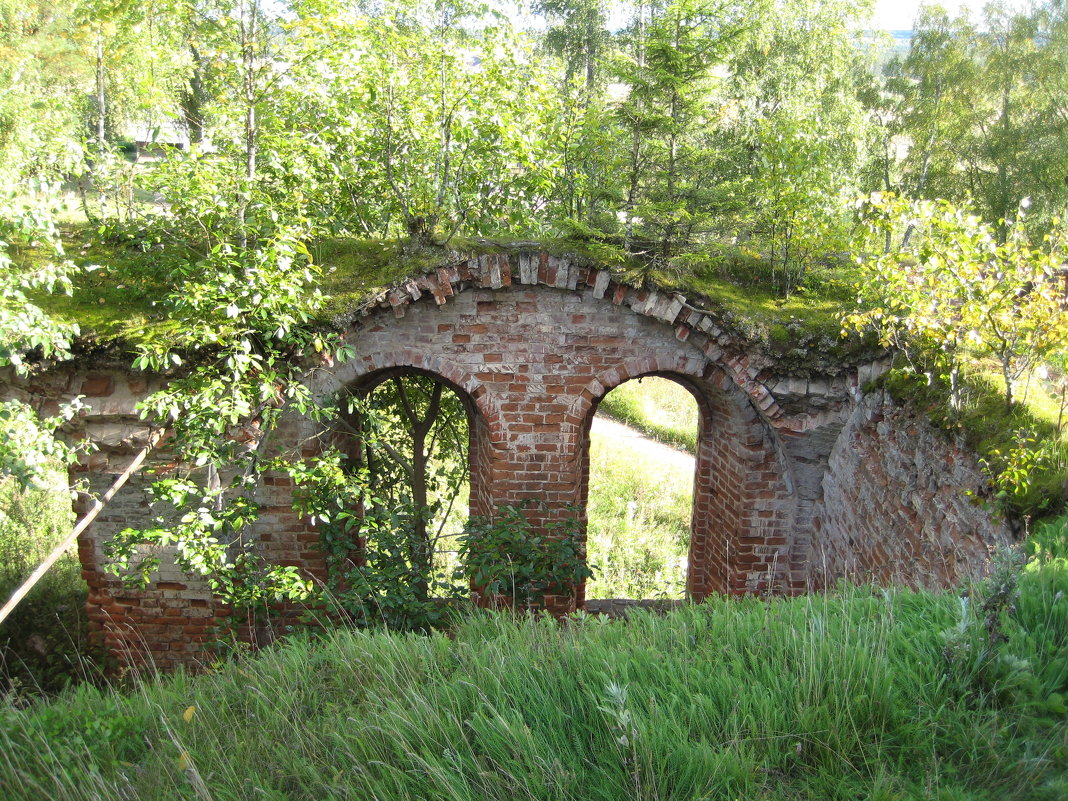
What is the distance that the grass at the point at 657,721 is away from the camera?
7.78 ft

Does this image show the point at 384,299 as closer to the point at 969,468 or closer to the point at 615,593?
the point at 969,468

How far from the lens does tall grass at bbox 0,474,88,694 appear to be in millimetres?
6742

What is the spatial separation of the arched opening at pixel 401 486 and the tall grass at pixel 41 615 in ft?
7.90

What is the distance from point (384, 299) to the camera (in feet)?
19.1

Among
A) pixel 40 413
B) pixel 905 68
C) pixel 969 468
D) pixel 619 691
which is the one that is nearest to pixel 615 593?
pixel 969 468

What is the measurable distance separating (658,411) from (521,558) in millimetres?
14503

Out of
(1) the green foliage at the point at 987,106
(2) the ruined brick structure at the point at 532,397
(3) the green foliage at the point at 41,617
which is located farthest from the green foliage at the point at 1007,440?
(1) the green foliage at the point at 987,106

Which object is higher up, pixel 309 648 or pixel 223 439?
pixel 223 439

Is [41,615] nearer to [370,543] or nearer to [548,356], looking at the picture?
[370,543]

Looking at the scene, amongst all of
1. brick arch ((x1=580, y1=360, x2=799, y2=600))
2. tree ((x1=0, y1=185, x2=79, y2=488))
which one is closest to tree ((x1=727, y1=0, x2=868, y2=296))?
brick arch ((x1=580, y1=360, x2=799, y2=600))

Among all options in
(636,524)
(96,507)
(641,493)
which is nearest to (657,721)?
(96,507)

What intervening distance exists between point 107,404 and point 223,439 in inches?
42.0

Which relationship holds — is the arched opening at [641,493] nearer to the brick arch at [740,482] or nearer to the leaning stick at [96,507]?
the brick arch at [740,482]

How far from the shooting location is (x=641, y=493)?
13430 millimetres
